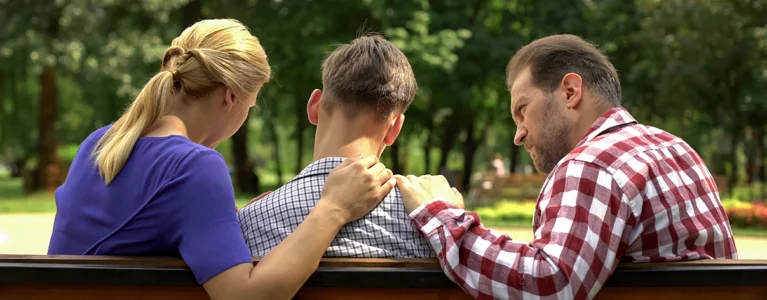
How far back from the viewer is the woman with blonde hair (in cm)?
227

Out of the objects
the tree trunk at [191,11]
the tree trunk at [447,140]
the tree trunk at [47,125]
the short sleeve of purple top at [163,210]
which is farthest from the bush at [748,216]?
the tree trunk at [47,125]

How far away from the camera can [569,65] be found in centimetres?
269

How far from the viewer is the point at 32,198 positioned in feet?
84.0

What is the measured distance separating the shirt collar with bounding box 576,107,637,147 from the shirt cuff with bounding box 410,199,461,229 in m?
0.45

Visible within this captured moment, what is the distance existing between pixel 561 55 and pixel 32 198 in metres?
25.1

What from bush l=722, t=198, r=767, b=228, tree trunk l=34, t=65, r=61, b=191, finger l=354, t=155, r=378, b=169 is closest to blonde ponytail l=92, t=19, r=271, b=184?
finger l=354, t=155, r=378, b=169

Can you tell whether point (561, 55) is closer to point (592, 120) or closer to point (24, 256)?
point (592, 120)

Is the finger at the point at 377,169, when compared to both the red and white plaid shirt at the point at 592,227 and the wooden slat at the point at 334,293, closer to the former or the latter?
the red and white plaid shirt at the point at 592,227

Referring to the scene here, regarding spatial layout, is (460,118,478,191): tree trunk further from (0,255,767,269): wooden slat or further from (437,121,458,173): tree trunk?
(0,255,767,269): wooden slat

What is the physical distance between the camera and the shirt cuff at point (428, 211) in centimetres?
240

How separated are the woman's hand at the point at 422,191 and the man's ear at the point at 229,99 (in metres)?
0.59

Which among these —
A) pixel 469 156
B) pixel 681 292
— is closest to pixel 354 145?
pixel 681 292

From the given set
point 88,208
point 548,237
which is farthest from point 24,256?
point 548,237

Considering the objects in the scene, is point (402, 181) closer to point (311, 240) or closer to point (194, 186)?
point (311, 240)
